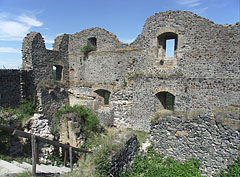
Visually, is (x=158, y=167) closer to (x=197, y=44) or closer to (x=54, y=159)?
(x=54, y=159)

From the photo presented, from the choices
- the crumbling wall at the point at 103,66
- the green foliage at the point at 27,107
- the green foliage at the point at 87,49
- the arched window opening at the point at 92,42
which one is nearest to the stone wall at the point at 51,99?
the green foliage at the point at 27,107

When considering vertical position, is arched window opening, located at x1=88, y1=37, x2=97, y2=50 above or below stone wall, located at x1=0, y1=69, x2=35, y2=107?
above

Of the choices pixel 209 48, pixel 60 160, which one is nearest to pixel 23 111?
pixel 60 160

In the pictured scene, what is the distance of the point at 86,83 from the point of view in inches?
487

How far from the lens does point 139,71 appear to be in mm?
10359

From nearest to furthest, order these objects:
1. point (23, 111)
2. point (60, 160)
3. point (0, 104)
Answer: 1. point (60, 160)
2. point (0, 104)
3. point (23, 111)

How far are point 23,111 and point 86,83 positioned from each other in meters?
4.36

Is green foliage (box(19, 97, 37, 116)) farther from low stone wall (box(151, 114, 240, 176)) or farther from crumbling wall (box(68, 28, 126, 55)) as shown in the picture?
low stone wall (box(151, 114, 240, 176))

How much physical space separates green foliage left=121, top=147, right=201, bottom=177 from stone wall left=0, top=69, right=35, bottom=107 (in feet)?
24.8

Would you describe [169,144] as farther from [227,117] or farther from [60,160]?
[60,160]

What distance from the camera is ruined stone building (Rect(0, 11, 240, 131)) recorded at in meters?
8.08

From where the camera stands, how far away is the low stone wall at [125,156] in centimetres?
482

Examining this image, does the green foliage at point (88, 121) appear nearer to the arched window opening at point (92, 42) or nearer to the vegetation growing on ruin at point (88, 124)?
the vegetation growing on ruin at point (88, 124)

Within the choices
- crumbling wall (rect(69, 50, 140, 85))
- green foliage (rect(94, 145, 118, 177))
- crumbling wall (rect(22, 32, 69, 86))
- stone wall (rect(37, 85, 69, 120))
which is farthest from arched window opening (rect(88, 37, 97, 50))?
green foliage (rect(94, 145, 118, 177))
